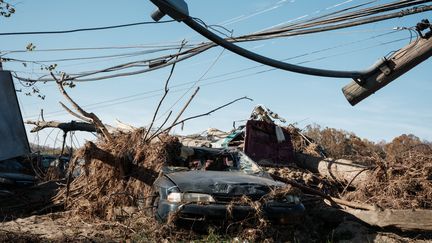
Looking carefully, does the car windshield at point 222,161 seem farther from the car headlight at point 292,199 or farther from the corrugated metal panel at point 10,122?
the corrugated metal panel at point 10,122

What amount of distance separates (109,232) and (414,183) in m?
6.49

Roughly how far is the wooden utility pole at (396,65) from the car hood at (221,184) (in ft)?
6.53

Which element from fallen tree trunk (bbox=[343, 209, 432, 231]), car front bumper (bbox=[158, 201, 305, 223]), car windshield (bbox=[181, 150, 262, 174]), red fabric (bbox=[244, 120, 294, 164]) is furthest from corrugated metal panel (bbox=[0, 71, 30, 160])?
fallen tree trunk (bbox=[343, 209, 432, 231])

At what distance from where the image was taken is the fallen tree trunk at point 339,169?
452 inches

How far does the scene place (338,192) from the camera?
12.0 m

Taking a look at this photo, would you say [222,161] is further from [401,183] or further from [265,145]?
[265,145]

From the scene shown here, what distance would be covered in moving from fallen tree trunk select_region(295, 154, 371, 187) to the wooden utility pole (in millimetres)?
4617

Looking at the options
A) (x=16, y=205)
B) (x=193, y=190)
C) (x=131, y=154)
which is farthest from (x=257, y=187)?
(x=16, y=205)

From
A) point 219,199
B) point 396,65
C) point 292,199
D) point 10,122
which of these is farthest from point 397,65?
point 10,122

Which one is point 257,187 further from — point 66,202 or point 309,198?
point 66,202

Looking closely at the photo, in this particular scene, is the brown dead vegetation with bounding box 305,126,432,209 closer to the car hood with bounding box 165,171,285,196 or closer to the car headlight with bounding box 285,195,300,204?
the car headlight with bounding box 285,195,300,204

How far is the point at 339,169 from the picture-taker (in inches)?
483

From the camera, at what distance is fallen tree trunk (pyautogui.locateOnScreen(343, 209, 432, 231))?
7809 mm

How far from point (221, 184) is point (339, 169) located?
6.02 metres
